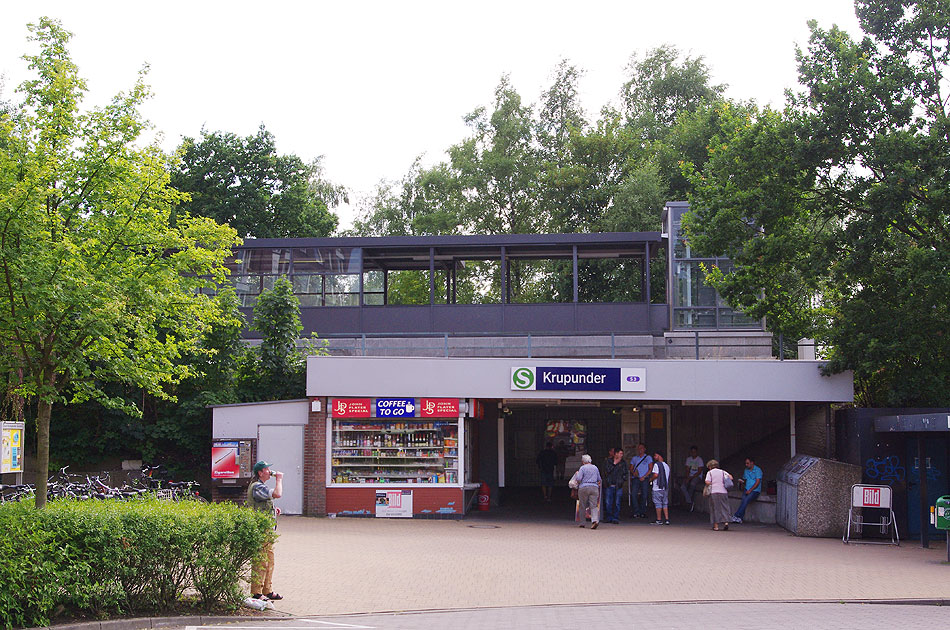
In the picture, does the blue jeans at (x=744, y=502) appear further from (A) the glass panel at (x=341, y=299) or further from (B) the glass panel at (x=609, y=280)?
(B) the glass panel at (x=609, y=280)

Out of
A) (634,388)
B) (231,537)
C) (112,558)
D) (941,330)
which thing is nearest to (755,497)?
(634,388)

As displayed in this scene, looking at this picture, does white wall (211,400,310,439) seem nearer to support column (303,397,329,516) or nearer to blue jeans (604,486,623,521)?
support column (303,397,329,516)

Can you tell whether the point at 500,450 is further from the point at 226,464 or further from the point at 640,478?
the point at 226,464

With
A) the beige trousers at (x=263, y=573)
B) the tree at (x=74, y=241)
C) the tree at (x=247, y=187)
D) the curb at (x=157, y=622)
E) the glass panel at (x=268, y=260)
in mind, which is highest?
the tree at (x=247, y=187)

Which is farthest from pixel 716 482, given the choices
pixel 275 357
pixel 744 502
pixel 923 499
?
pixel 275 357

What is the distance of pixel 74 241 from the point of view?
12117 mm

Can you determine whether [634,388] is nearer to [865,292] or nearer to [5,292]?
[865,292]

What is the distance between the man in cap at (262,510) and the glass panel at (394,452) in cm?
884

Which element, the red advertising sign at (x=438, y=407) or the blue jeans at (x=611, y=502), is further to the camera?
the blue jeans at (x=611, y=502)

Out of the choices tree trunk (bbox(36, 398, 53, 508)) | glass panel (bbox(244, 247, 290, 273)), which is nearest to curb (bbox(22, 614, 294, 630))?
tree trunk (bbox(36, 398, 53, 508))

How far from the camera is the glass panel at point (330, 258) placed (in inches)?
1188

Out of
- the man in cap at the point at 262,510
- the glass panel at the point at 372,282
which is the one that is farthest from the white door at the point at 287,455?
the glass panel at the point at 372,282

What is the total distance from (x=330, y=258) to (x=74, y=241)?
1814 centimetres

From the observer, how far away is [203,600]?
1069 centimetres
